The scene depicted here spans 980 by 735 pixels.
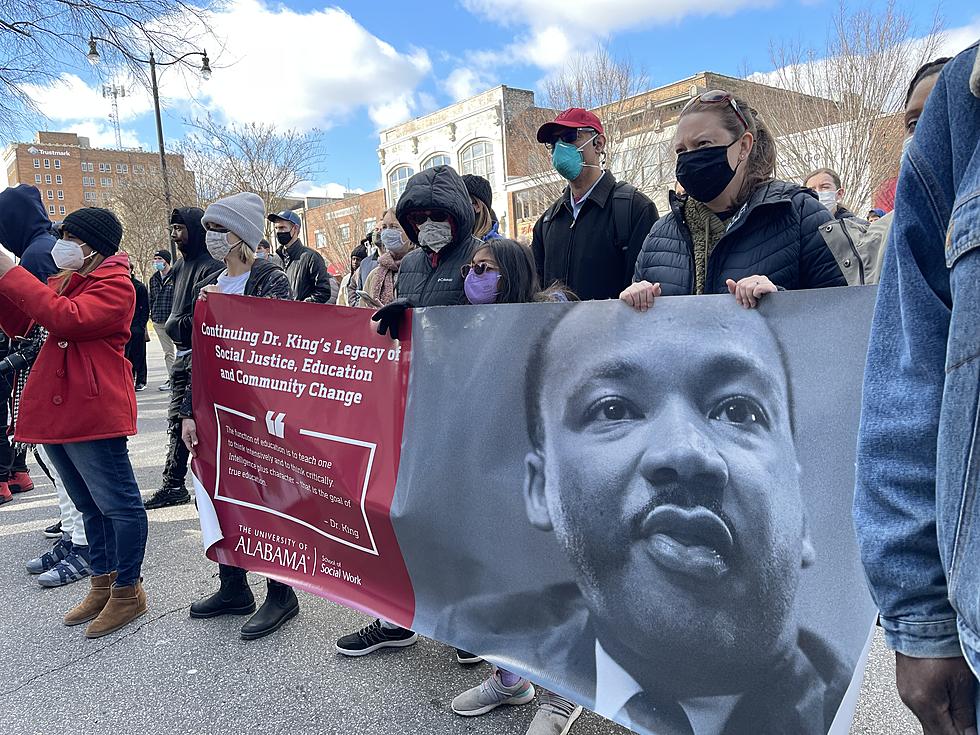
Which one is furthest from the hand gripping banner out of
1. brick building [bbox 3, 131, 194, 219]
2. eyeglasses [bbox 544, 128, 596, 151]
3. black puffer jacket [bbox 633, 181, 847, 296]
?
brick building [bbox 3, 131, 194, 219]

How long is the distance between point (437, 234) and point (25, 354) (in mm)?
3547

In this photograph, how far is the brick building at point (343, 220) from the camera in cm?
4166

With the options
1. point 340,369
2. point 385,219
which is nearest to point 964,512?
point 340,369

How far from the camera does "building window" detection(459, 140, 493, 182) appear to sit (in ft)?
121

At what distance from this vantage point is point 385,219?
6.07 m

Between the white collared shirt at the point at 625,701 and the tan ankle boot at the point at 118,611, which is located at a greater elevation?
the white collared shirt at the point at 625,701

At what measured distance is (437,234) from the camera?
3113 mm

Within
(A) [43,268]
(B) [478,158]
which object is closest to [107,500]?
(A) [43,268]

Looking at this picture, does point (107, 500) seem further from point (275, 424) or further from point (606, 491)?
point (606, 491)

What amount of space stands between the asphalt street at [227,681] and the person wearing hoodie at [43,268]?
212 mm

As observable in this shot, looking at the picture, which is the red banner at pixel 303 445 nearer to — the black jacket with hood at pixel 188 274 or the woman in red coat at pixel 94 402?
the woman in red coat at pixel 94 402

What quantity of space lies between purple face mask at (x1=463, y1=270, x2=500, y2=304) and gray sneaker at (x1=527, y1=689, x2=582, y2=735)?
1.48 m

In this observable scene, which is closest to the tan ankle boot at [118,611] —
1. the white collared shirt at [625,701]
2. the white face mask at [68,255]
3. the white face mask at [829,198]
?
the white face mask at [68,255]

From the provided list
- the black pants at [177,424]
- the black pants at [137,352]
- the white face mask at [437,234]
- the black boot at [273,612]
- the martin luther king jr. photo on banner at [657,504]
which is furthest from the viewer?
the black pants at [137,352]
